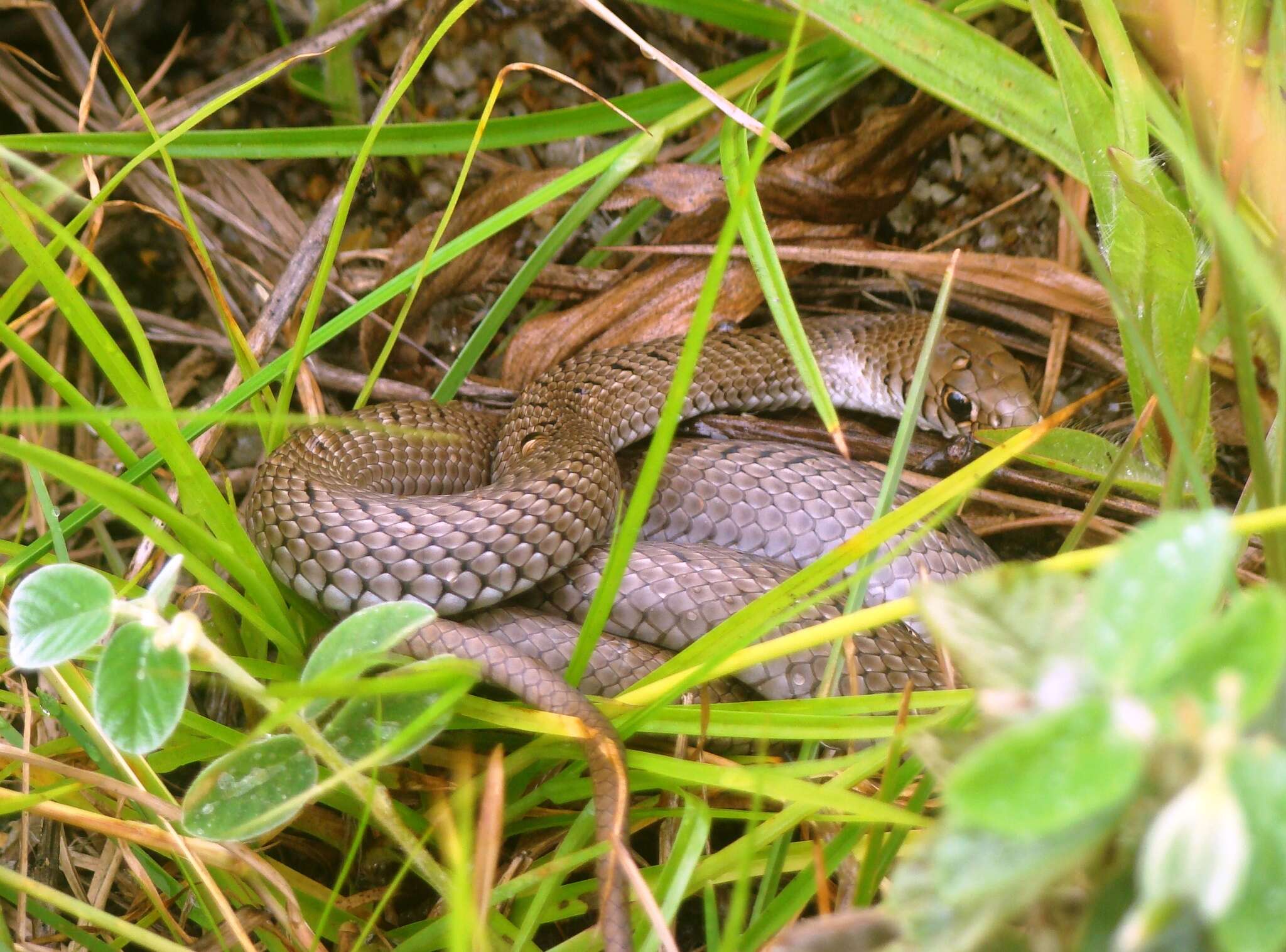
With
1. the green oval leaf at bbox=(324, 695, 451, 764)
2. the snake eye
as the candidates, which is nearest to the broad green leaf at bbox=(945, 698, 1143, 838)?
the green oval leaf at bbox=(324, 695, 451, 764)

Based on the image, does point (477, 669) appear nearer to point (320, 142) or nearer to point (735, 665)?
point (735, 665)

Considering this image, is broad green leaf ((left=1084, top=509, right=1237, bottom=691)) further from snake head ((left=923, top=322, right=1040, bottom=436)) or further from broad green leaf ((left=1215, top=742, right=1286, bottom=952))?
snake head ((left=923, top=322, right=1040, bottom=436))

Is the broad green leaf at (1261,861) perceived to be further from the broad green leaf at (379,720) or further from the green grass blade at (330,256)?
the green grass blade at (330,256)

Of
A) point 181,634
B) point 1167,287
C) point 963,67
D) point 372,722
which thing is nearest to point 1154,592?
point 181,634

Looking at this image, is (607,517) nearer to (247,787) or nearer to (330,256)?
(330,256)

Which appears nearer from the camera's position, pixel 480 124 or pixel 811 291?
pixel 480 124

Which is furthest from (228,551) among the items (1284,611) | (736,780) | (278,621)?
(1284,611)
